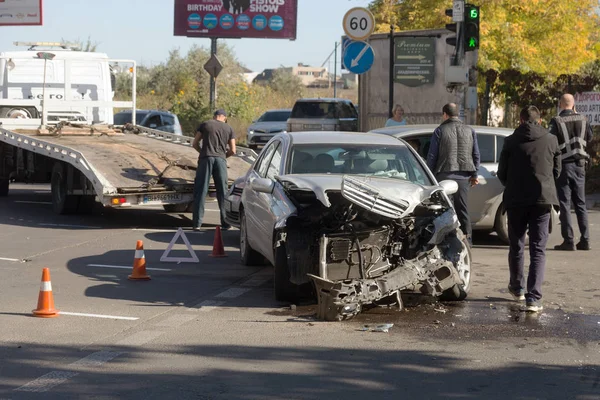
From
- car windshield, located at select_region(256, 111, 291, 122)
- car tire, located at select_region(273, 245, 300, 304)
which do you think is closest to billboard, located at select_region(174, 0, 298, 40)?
car windshield, located at select_region(256, 111, 291, 122)

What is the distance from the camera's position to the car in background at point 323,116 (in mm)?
31453

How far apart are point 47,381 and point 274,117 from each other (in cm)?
3064

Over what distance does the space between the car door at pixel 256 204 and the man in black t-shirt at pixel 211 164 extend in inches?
131

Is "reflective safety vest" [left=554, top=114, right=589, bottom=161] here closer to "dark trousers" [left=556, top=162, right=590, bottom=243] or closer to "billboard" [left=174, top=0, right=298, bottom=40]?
"dark trousers" [left=556, top=162, right=590, bottom=243]

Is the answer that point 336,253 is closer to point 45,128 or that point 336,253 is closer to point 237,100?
point 45,128

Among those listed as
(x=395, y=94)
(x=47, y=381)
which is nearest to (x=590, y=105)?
(x=395, y=94)

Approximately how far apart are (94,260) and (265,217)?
3168 millimetres

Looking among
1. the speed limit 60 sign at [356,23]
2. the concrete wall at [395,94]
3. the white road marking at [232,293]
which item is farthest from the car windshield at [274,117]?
the white road marking at [232,293]

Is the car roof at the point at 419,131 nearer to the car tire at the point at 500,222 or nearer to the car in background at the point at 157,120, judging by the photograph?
the car tire at the point at 500,222

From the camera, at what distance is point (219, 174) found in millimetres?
15133

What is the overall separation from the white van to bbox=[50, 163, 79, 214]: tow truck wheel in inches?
113

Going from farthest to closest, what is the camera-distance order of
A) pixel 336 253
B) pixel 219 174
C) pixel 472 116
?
pixel 472 116 → pixel 219 174 → pixel 336 253

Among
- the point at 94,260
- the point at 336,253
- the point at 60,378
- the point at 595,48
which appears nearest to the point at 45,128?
the point at 94,260

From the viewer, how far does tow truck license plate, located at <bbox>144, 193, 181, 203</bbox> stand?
14992mm
